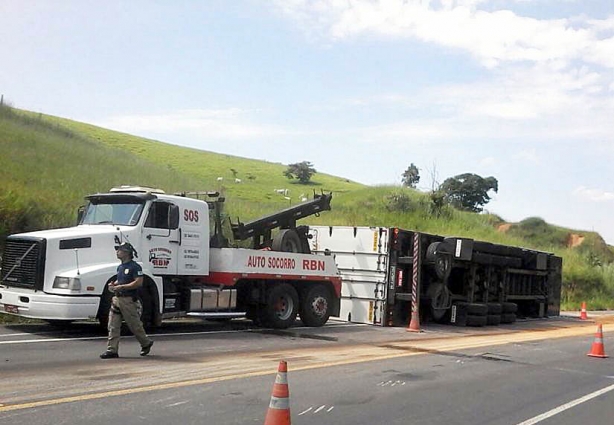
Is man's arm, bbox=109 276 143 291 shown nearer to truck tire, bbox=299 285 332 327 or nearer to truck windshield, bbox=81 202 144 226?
truck windshield, bbox=81 202 144 226

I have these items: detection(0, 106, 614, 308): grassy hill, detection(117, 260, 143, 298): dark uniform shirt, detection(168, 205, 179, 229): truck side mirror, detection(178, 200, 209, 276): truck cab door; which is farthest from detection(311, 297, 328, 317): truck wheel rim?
detection(0, 106, 614, 308): grassy hill

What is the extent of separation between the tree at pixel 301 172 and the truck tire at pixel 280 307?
5901 cm

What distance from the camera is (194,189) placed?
3519 centimetres

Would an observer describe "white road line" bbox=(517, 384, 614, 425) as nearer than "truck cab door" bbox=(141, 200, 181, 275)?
Yes

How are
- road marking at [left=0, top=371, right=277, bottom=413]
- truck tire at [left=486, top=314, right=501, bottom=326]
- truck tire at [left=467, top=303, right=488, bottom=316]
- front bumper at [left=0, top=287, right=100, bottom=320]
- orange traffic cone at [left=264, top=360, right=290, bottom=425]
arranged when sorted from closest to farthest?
orange traffic cone at [left=264, top=360, right=290, bottom=425], road marking at [left=0, top=371, right=277, bottom=413], front bumper at [left=0, top=287, right=100, bottom=320], truck tire at [left=467, top=303, right=488, bottom=316], truck tire at [left=486, top=314, right=501, bottom=326]

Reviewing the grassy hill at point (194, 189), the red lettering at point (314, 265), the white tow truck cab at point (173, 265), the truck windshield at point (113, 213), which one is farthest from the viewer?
the grassy hill at point (194, 189)

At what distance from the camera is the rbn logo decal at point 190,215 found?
14.3m

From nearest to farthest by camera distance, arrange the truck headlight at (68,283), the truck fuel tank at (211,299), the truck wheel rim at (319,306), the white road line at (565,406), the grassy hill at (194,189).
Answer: the white road line at (565,406)
the truck headlight at (68,283)
the truck fuel tank at (211,299)
the truck wheel rim at (319,306)
the grassy hill at (194,189)

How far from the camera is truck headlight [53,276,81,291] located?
12.1m

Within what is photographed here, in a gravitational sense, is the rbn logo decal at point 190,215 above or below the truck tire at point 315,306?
above

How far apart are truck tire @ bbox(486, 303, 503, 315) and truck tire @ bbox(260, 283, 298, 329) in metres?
7.61

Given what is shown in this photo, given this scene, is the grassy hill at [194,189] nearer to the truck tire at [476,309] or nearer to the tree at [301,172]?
the tree at [301,172]

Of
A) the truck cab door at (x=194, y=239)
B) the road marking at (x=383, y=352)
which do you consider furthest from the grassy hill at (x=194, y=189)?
the road marking at (x=383, y=352)

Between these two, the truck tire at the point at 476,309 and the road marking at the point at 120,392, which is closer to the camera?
the road marking at the point at 120,392
